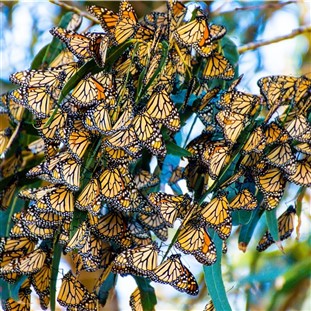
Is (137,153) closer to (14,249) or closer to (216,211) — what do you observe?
(216,211)

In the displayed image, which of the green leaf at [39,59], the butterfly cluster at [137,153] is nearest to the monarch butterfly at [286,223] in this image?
the butterfly cluster at [137,153]

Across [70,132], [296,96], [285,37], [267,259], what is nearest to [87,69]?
[70,132]

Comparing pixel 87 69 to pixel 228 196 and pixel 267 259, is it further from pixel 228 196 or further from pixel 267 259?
pixel 267 259

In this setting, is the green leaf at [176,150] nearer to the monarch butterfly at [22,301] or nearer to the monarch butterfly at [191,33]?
the monarch butterfly at [191,33]

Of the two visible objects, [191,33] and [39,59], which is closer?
[191,33]

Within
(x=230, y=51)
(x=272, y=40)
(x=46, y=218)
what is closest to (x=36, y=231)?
(x=46, y=218)

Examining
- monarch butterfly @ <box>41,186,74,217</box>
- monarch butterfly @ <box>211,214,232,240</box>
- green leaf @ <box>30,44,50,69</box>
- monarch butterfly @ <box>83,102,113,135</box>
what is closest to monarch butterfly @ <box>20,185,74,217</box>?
monarch butterfly @ <box>41,186,74,217</box>
